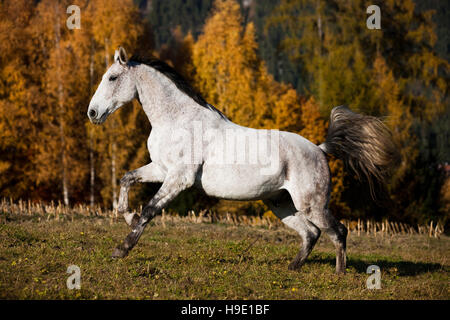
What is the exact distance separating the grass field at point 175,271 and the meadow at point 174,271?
0.01 metres

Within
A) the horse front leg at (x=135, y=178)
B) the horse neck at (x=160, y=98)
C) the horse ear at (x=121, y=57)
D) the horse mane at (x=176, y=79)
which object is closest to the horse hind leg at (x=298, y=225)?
the horse mane at (x=176, y=79)

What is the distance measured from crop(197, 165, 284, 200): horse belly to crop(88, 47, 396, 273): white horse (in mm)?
16

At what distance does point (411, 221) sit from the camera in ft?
97.5

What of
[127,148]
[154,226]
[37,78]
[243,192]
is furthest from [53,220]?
[37,78]

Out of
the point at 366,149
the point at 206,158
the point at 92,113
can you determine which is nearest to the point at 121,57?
the point at 92,113

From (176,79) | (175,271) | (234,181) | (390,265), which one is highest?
(176,79)

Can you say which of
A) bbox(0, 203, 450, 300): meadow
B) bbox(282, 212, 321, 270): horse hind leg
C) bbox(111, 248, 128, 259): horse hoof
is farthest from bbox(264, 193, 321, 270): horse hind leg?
bbox(111, 248, 128, 259): horse hoof

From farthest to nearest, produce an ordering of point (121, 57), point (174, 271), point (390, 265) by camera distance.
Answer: point (390, 265) < point (121, 57) < point (174, 271)

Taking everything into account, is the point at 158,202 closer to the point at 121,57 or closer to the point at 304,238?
the point at 121,57

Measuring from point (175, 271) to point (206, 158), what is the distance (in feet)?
5.97

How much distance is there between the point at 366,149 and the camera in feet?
28.9

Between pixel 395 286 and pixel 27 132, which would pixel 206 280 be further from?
pixel 27 132

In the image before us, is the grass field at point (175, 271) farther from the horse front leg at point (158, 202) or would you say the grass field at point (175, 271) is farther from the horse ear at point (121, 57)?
the horse ear at point (121, 57)

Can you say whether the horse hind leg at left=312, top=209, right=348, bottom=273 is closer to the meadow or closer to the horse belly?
the meadow
